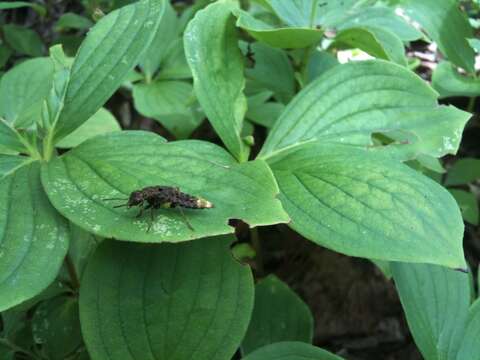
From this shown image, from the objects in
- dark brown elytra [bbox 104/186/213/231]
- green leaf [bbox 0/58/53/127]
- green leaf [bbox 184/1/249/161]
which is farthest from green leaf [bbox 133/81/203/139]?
dark brown elytra [bbox 104/186/213/231]

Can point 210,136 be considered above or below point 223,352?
below

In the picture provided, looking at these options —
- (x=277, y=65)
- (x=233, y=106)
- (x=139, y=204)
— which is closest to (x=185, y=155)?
(x=139, y=204)

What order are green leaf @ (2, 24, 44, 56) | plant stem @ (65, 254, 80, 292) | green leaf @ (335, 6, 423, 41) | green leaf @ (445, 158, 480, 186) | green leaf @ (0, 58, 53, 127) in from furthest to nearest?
green leaf @ (2, 24, 44, 56) → green leaf @ (445, 158, 480, 186) → green leaf @ (335, 6, 423, 41) → green leaf @ (0, 58, 53, 127) → plant stem @ (65, 254, 80, 292)

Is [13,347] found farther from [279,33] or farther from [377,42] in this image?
[377,42]

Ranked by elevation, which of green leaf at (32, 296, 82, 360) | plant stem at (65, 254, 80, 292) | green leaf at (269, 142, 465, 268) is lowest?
green leaf at (32, 296, 82, 360)

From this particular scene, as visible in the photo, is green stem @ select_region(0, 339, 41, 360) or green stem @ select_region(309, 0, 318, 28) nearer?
green stem @ select_region(0, 339, 41, 360)

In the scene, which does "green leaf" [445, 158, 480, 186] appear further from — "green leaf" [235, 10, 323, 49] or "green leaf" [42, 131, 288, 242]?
"green leaf" [42, 131, 288, 242]

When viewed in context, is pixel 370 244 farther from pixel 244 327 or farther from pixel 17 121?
pixel 17 121

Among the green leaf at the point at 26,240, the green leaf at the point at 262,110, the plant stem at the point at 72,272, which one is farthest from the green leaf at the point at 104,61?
the green leaf at the point at 262,110
